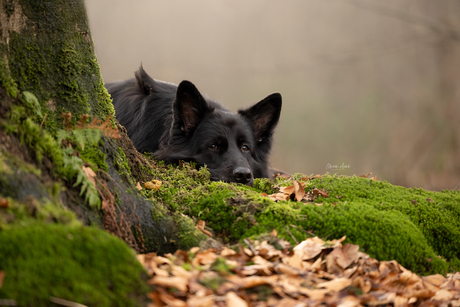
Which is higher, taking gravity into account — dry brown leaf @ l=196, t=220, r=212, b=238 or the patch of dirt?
the patch of dirt

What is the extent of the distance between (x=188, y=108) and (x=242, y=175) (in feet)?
4.41

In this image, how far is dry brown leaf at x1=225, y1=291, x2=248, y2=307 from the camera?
148 cm

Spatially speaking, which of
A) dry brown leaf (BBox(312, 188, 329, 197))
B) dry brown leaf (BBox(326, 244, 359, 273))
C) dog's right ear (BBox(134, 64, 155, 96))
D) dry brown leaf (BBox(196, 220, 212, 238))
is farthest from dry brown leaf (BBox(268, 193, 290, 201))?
dog's right ear (BBox(134, 64, 155, 96))

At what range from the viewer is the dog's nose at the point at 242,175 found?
4.51 meters

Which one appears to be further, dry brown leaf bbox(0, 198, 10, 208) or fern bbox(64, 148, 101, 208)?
fern bbox(64, 148, 101, 208)

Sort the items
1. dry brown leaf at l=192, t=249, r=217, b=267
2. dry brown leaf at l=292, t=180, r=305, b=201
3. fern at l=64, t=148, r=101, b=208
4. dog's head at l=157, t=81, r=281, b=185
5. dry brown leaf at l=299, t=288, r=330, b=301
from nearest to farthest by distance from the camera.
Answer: dry brown leaf at l=299, t=288, r=330, b=301
dry brown leaf at l=192, t=249, r=217, b=267
fern at l=64, t=148, r=101, b=208
dry brown leaf at l=292, t=180, r=305, b=201
dog's head at l=157, t=81, r=281, b=185

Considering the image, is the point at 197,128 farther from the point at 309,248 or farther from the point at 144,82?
the point at 309,248

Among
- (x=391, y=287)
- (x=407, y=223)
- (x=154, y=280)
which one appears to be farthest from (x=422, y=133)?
(x=154, y=280)

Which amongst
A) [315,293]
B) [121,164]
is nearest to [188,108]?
[121,164]

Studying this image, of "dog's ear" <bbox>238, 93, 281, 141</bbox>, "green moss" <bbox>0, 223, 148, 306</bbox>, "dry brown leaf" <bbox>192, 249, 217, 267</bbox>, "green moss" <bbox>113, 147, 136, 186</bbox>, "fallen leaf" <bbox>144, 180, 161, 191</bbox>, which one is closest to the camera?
"green moss" <bbox>0, 223, 148, 306</bbox>

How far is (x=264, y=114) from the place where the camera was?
18.7 feet

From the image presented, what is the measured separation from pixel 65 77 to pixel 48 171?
82cm

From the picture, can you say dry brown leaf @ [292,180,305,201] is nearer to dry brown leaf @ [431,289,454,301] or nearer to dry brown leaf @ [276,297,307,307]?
dry brown leaf @ [431,289,454,301]

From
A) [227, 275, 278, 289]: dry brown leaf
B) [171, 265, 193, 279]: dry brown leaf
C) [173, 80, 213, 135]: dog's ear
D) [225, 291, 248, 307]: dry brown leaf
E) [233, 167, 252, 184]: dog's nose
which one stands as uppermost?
[173, 80, 213, 135]: dog's ear
